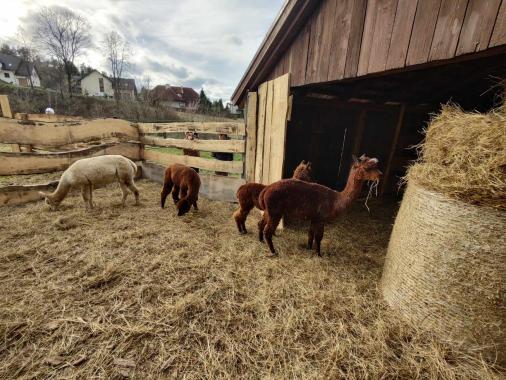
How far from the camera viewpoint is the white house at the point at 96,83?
48.3 meters

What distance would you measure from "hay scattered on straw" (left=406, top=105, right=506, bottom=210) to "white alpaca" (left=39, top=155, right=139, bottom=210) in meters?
5.07

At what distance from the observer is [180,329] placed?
207 centimetres

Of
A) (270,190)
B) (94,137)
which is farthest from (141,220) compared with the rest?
(94,137)

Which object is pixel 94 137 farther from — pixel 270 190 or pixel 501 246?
pixel 501 246

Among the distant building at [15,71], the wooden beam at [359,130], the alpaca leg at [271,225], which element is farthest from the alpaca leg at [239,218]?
the distant building at [15,71]

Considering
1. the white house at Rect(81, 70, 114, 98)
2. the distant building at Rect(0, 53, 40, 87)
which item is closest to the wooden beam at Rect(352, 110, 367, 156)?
the white house at Rect(81, 70, 114, 98)

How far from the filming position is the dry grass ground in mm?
1773

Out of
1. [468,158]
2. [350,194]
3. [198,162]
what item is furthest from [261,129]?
[468,158]

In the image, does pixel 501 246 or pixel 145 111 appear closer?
pixel 501 246

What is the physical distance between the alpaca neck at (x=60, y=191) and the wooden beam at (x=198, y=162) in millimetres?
2711

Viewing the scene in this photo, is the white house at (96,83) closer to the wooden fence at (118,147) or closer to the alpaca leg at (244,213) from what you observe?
the wooden fence at (118,147)

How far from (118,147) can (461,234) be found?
25.6ft

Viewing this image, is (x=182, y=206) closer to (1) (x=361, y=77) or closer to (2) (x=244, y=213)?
(2) (x=244, y=213)

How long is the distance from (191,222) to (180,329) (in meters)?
2.48
